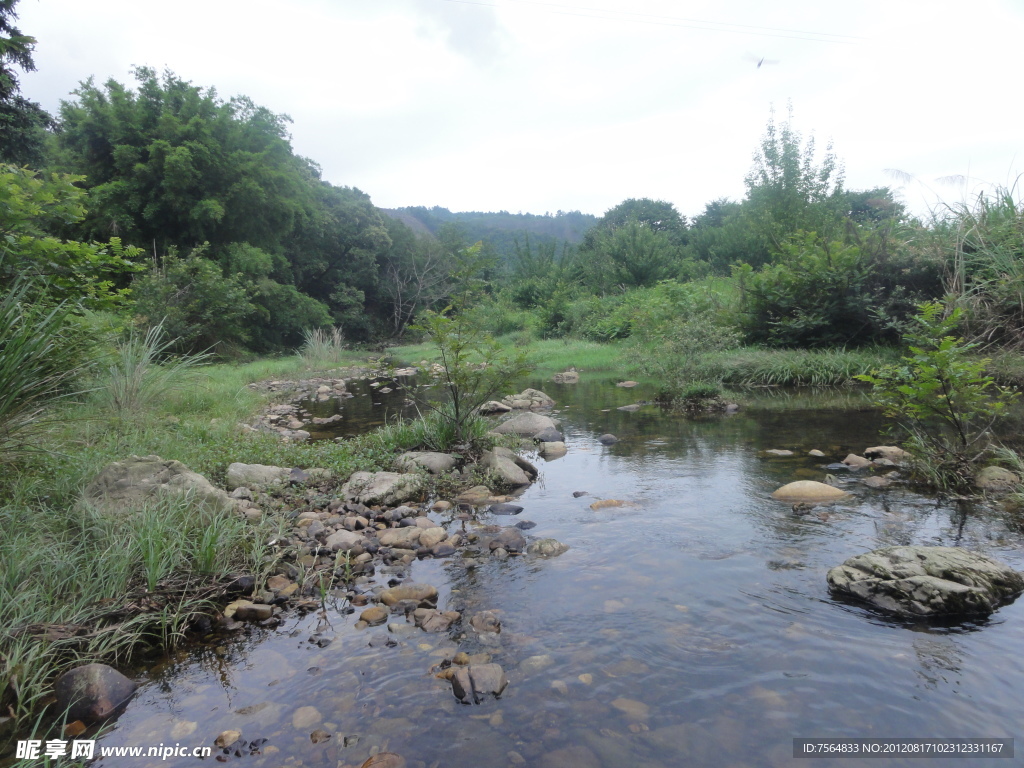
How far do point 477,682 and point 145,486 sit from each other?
307 cm

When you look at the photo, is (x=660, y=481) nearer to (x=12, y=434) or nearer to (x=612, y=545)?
(x=612, y=545)

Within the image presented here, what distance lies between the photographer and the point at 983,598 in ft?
10.9

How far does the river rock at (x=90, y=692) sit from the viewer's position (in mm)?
2613

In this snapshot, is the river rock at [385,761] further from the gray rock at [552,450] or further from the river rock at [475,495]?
the gray rock at [552,450]

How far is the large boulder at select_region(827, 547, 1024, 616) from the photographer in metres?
3.32

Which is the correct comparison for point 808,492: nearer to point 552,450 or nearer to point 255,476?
point 552,450

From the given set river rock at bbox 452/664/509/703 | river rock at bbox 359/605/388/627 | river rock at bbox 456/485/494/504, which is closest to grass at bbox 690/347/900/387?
river rock at bbox 456/485/494/504

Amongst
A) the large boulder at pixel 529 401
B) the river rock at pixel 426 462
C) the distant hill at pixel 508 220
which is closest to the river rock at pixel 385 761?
the river rock at pixel 426 462

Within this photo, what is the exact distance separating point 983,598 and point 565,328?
24.7m

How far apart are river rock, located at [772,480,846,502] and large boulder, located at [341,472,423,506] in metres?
3.53

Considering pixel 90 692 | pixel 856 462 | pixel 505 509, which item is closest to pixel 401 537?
pixel 505 509

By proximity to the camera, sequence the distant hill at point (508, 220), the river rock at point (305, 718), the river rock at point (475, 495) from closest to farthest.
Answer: the river rock at point (305, 718) → the river rock at point (475, 495) → the distant hill at point (508, 220)

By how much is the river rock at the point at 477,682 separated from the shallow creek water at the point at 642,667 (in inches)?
2.1

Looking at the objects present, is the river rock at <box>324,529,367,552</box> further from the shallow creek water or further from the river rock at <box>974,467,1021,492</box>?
the river rock at <box>974,467,1021,492</box>
